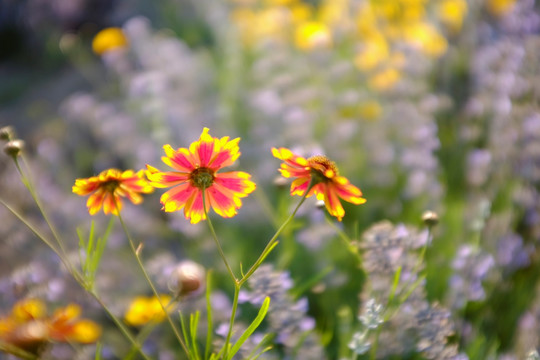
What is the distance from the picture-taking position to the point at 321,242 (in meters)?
1.56

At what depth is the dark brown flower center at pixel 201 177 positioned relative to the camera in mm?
792

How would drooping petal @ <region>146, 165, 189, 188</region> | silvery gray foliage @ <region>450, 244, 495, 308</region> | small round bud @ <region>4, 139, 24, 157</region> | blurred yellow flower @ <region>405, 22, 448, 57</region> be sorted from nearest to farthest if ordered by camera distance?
1. drooping petal @ <region>146, 165, 189, 188</region>
2. small round bud @ <region>4, 139, 24, 157</region>
3. silvery gray foliage @ <region>450, 244, 495, 308</region>
4. blurred yellow flower @ <region>405, 22, 448, 57</region>

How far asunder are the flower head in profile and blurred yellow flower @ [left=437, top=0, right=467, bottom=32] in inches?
111

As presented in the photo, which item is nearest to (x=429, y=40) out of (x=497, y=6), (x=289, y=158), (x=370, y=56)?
(x=370, y=56)

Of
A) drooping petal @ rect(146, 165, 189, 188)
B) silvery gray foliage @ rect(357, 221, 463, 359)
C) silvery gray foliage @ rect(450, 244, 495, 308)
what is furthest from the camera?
silvery gray foliage @ rect(450, 244, 495, 308)

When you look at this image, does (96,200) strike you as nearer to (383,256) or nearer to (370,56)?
(383,256)

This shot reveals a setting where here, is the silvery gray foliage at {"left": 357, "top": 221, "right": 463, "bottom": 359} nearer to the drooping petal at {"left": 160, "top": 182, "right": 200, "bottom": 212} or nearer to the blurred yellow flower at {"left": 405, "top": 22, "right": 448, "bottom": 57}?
the drooping petal at {"left": 160, "top": 182, "right": 200, "bottom": 212}

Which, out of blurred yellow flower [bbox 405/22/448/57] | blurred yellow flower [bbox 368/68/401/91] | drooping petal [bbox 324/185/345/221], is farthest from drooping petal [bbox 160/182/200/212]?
blurred yellow flower [bbox 405/22/448/57]

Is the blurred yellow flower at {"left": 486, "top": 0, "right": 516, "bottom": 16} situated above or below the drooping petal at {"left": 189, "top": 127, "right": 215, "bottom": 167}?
above

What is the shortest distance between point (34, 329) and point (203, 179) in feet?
1.44

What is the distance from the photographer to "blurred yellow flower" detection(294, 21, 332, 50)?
7.70 ft

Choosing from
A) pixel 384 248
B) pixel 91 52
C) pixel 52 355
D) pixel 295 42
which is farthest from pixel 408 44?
pixel 91 52

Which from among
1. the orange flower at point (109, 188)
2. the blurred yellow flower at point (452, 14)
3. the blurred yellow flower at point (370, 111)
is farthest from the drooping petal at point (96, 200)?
the blurred yellow flower at point (452, 14)

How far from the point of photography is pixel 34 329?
88 cm
